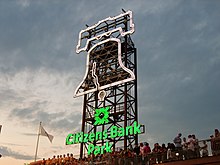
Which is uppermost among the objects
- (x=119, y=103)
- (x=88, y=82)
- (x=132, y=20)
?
(x=132, y=20)

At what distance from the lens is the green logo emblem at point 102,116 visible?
36781 mm

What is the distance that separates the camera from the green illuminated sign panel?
3331 cm

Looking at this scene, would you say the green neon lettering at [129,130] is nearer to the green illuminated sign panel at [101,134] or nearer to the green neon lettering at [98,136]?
the green illuminated sign panel at [101,134]

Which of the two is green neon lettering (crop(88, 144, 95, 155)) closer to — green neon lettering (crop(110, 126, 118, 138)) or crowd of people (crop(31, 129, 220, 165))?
green neon lettering (crop(110, 126, 118, 138))

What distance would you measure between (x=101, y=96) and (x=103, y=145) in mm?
6211

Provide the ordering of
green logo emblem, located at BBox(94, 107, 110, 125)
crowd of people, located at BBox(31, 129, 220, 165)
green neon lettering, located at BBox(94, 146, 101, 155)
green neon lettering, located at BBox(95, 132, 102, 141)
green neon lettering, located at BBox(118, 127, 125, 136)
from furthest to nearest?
green logo emblem, located at BBox(94, 107, 110, 125) → green neon lettering, located at BBox(95, 132, 102, 141) → green neon lettering, located at BBox(94, 146, 101, 155) → green neon lettering, located at BBox(118, 127, 125, 136) → crowd of people, located at BBox(31, 129, 220, 165)

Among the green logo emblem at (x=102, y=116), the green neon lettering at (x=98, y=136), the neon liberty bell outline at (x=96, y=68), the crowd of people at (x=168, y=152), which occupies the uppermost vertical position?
the neon liberty bell outline at (x=96, y=68)

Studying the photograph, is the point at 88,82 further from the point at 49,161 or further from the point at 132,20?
the point at 49,161

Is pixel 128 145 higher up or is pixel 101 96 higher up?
pixel 101 96

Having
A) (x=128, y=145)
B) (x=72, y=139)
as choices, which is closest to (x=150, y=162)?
(x=128, y=145)

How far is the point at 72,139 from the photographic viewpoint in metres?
37.6

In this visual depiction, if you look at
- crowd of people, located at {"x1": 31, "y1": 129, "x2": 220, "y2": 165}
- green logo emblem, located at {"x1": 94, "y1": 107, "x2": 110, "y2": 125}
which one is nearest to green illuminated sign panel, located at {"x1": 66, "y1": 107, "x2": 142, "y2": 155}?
green logo emblem, located at {"x1": 94, "y1": 107, "x2": 110, "y2": 125}

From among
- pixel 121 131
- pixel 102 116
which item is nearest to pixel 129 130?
pixel 121 131

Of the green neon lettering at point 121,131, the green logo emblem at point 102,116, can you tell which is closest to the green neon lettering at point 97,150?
the green logo emblem at point 102,116
